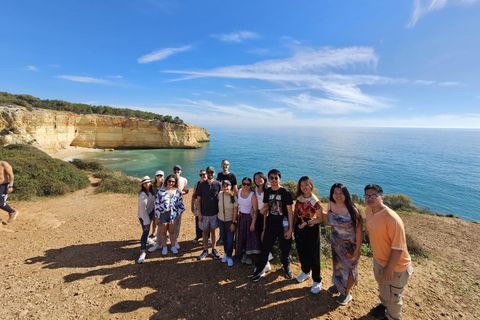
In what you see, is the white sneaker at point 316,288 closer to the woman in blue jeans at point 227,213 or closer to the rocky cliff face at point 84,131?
the woman in blue jeans at point 227,213

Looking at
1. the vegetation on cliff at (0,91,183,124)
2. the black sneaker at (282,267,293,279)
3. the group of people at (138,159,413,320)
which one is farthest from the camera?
the vegetation on cliff at (0,91,183,124)

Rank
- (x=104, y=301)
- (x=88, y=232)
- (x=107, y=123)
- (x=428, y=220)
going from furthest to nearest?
(x=107, y=123), (x=428, y=220), (x=88, y=232), (x=104, y=301)

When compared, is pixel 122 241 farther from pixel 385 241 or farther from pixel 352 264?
pixel 385 241

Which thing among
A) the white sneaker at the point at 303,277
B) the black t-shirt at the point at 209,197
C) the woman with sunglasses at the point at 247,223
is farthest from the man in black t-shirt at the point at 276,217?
the black t-shirt at the point at 209,197

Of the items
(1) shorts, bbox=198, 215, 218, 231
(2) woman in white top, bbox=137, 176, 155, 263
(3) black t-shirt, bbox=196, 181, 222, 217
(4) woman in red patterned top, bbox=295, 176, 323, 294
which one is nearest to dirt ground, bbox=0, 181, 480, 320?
(4) woman in red patterned top, bbox=295, 176, 323, 294

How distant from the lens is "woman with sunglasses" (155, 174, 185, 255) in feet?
13.4

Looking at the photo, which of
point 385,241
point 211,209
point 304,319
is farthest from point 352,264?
point 211,209

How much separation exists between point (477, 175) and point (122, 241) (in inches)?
1915

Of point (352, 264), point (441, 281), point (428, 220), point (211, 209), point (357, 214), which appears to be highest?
point (357, 214)

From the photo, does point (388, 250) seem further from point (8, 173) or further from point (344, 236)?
point (8, 173)

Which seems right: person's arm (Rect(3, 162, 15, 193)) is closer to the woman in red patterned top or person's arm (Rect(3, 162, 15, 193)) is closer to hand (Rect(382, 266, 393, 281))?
the woman in red patterned top

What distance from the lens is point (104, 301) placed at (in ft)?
10.3

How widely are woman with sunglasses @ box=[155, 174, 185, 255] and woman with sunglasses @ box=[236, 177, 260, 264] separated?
5.10 ft

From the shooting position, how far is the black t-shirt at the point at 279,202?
11.0ft
